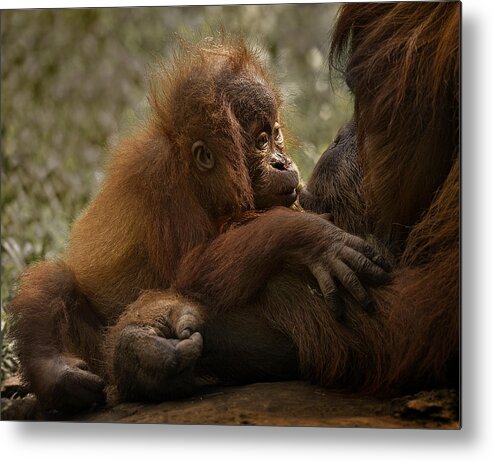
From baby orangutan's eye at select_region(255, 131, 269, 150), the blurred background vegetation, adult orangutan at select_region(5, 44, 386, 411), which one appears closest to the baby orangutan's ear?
adult orangutan at select_region(5, 44, 386, 411)

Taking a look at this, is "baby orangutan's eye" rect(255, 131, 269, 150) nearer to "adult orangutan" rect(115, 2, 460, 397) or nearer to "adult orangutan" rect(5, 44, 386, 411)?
"adult orangutan" rect(5, 44, 386, 411)

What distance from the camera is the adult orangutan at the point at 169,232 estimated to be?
3.06m

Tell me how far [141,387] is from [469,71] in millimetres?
1453

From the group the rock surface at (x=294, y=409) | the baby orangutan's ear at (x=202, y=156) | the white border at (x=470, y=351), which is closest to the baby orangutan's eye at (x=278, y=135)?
the baby orangutan's ear at (x=202, y=156)

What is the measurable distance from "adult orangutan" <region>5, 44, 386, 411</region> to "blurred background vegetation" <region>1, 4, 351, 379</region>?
13 cm

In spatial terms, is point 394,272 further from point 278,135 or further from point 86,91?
point 86,91

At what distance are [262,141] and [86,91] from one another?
80cm

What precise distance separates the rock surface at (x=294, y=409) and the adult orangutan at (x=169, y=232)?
0.24ft

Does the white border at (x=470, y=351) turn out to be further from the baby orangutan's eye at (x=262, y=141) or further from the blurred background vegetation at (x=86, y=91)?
the baby orangutan's eye at (x=262, y=141)

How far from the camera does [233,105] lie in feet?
10.7

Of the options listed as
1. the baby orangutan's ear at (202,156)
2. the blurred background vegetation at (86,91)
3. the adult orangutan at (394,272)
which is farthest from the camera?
the blurred background vegetation at (86,91)

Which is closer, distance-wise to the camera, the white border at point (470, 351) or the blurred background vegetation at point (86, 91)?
the white border at point (470, 351)

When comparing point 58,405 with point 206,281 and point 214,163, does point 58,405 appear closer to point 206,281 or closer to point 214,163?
point 206,281

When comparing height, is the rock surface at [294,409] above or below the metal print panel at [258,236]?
below
